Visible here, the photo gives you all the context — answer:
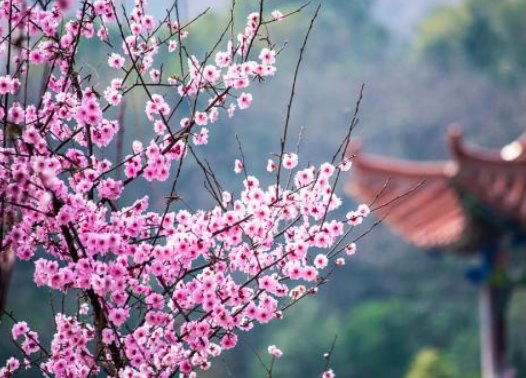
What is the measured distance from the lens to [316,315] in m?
16.7

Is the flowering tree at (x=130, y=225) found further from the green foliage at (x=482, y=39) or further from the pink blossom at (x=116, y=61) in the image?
the green foliage at (x=482, y=39)

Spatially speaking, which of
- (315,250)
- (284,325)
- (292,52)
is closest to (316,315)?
(284,325)

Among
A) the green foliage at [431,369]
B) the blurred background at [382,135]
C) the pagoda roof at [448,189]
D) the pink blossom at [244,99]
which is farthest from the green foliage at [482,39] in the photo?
the pink blossom at [244,99]

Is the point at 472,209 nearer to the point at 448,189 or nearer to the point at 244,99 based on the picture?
the point at 448,189

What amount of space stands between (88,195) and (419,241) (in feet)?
15.8

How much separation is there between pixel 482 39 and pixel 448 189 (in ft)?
60.5

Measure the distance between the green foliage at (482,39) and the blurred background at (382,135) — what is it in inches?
1.2

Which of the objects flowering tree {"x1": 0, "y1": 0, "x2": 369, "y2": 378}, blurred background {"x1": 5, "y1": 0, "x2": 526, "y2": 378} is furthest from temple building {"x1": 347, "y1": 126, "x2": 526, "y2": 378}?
blurred background {"x1": 5, "y1": 0, "x2": 526, "y2": 378}

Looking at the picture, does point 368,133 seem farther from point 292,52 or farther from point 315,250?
point 315,250

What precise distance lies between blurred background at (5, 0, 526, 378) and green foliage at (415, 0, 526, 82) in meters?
0.03

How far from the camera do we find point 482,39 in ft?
80.0

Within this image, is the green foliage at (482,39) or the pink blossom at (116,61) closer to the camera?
the pink blossom at (116,61)

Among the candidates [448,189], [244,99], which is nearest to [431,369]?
[448,189]

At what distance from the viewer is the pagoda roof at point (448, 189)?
581cm
